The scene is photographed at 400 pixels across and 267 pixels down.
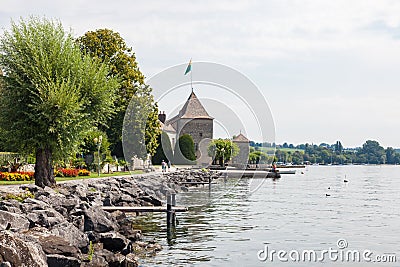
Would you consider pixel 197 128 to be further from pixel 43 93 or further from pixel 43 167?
pixel 43 93

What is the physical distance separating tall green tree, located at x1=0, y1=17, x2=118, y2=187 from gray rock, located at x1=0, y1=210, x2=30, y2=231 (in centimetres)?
919

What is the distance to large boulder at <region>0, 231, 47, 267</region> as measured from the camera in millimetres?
11266

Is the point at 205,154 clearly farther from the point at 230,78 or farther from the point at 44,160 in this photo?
the point at 44,160

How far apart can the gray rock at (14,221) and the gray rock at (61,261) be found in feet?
5.11

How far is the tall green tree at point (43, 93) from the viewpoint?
76.2ft

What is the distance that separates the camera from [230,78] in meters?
35.5

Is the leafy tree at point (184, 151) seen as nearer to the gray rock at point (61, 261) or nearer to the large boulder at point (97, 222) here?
the large boulder at point (97, 222)

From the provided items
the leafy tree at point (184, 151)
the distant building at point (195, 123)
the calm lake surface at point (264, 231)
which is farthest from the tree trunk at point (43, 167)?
the distant building at point (195, 123)

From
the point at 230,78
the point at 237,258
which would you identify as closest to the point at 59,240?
the point at 237,258

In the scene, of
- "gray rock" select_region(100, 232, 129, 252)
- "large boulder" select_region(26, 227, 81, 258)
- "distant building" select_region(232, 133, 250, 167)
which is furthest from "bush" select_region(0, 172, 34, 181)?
"distant building" select_region(232, 133, 250, 167)

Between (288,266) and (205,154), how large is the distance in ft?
269

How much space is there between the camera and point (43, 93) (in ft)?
75.5

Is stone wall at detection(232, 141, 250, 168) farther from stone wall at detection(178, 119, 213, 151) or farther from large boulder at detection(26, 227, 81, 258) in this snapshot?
large boulder at detection(26, 227, 81, 258)

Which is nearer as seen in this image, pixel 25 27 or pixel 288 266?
pixel 288 266
